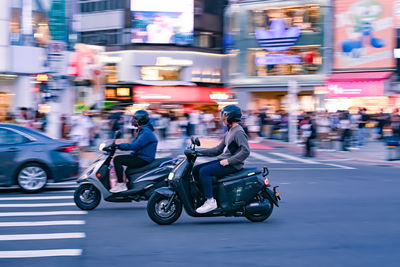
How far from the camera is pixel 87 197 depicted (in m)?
9.48

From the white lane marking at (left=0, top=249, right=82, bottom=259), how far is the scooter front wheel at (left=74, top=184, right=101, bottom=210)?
9.19ft

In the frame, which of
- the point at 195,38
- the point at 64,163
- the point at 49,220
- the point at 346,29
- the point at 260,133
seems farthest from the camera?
the point at 195,38

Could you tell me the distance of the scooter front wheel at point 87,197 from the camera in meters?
9.41

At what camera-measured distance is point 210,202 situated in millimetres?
8039

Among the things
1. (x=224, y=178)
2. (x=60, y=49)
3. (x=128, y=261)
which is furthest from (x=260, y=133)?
(x=128, y=261)

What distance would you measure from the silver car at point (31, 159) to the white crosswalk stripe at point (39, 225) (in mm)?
334

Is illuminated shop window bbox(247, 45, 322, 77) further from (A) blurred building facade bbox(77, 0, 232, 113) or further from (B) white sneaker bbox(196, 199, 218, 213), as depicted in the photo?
(B) white sneaker bbox(196, 199, 218, 213)

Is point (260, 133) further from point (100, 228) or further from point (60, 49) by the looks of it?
point (100, 228)

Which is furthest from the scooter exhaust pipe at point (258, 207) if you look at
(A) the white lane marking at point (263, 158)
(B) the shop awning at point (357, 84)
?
(B) the shop awning at point (357, 84)

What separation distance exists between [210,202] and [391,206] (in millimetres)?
3929

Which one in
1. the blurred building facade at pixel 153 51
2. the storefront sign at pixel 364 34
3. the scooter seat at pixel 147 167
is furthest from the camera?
the blurred building facade at pixel 153 51

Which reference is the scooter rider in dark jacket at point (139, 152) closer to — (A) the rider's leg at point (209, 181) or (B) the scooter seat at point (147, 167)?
(B) the scooter seat at point (147, 167)

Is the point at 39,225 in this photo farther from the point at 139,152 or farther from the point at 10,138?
the point at 10,138

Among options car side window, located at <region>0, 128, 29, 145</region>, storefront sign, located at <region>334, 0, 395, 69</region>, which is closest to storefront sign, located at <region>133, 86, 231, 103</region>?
storefront sign, located at <region>334, 0, 395, 69</region>
